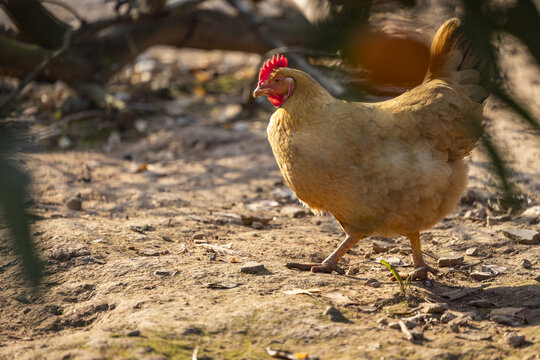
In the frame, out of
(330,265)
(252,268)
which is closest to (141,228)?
(252,268)

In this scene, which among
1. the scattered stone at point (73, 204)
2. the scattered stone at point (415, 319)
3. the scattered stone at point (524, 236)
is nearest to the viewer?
the scattered stone at point (415, 319)

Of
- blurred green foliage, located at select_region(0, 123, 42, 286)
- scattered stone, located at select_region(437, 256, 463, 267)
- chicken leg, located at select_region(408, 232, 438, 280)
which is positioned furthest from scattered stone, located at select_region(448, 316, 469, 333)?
blurred green foliage, located at select_region(0, 123, 42, 286)

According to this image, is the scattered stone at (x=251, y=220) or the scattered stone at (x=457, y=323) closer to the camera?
the scattered stone at (x=457, y=323)

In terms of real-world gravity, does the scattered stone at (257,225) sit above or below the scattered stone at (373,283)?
above

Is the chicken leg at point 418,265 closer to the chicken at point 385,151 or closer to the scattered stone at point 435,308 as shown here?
the chicken at point 385,151

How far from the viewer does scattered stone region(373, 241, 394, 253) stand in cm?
396

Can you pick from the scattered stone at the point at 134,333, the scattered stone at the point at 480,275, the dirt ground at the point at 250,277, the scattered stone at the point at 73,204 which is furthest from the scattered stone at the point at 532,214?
the scattered stone at the point at 73,204

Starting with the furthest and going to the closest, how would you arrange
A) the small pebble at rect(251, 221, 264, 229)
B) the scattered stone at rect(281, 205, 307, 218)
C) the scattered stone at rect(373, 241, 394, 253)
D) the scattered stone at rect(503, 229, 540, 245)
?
the scattered stone at rect(281, 205, 307, 218)
the small pebble at rect(251, 221, 264, 229)
the scattered stone at rect(373, 241, 394, 253)
the scattered stone at rect(503, 229, 540, 245)

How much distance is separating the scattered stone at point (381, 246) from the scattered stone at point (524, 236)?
0.84 metres

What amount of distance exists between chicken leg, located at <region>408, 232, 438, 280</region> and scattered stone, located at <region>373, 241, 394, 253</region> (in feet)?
1.48

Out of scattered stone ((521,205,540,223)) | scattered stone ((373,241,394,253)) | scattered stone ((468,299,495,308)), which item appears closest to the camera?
scattered stone ((468,299,495,308))

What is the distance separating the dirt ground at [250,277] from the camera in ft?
7.79

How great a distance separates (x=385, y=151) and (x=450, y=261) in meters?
0.96

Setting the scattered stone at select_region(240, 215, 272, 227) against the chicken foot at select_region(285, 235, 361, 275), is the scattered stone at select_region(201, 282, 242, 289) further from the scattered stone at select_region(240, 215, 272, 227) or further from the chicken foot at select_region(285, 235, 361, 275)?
the scattered stone at select_region(240, 215, 272, 227)
